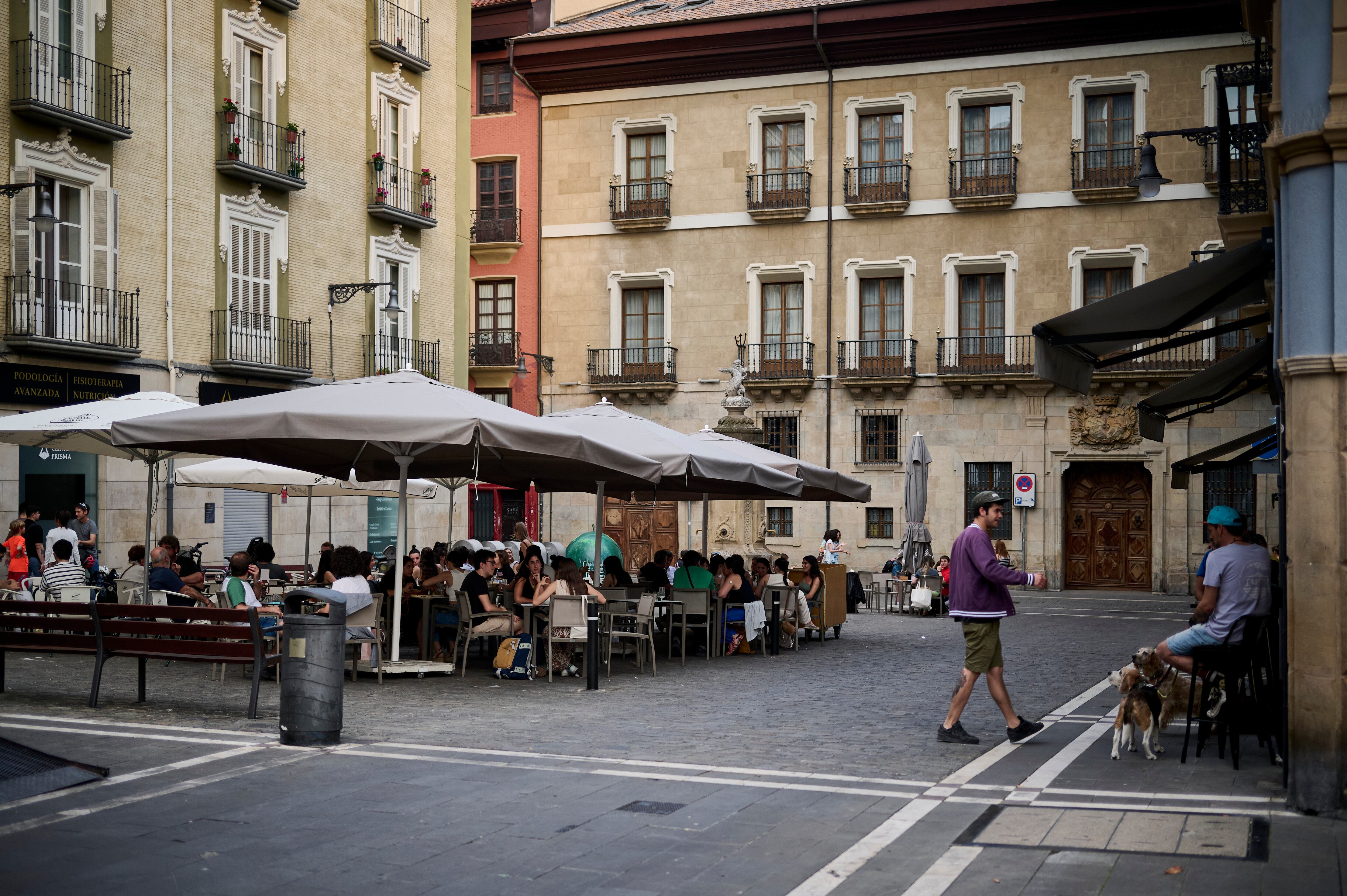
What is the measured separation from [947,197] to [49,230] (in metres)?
22.4

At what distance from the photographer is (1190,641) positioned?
30.9 feet

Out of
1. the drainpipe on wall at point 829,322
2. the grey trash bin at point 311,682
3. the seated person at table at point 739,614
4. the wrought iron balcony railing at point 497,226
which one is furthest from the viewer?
the wrought iron balcony railing at point 497,226

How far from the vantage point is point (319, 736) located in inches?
368

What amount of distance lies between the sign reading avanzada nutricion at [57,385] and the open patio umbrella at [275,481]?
2.96 meters

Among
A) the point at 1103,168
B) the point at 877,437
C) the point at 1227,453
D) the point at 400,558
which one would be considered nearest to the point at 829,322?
the point at 877,437

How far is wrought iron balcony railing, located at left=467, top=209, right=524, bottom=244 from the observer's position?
40.8m

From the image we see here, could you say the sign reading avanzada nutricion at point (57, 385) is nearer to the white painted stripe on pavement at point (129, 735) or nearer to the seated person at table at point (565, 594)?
the seated person at table at point (565, 594)

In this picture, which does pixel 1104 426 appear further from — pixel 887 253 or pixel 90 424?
pixel 90 424

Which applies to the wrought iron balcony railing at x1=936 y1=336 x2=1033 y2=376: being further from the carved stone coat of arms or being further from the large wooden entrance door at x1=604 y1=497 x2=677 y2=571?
the large wooden entrance door at x1=604 y1=497 x2=677 y2=571

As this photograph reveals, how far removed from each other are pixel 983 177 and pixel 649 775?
2954cm

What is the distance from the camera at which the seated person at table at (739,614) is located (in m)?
17.1

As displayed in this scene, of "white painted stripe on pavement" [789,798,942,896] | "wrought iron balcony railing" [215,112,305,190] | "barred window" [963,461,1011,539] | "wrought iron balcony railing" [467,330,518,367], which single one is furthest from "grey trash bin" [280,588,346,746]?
"wrought iron balcony railing" [467,330,518,367]

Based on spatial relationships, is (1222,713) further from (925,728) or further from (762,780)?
(762,780)

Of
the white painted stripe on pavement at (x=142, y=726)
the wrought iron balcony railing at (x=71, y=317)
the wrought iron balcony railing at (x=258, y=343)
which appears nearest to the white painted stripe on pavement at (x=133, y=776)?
the white painted stripe on pavement at (x=142, y=726)
